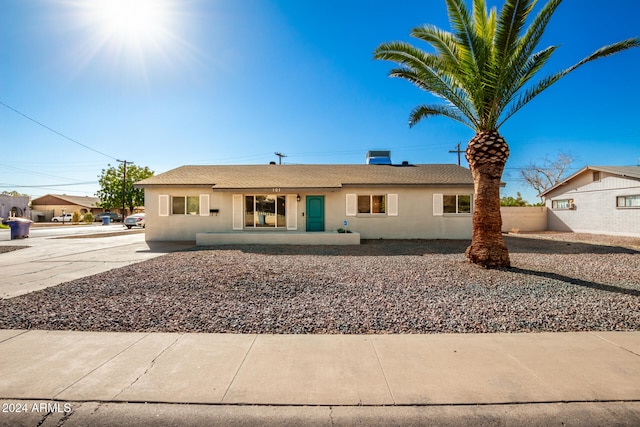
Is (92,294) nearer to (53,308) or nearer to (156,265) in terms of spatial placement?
(53,308)

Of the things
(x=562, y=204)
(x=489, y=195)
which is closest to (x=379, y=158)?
(x=489, y=195)

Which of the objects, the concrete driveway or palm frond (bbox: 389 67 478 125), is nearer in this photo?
the concrete driveway

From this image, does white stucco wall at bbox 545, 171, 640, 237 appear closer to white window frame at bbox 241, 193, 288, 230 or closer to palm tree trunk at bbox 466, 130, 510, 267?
palm tree trunk at bbox 466, 130, 510, 267

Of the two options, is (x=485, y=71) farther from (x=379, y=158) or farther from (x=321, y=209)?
(x=379, y=158)

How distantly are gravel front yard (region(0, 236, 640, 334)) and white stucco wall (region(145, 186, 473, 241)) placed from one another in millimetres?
6262

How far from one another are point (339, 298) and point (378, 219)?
1043cm

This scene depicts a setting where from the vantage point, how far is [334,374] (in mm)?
3074

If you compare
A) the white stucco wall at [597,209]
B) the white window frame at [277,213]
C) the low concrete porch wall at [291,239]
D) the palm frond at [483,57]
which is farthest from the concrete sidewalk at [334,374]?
the white stucco wall at [597,209]

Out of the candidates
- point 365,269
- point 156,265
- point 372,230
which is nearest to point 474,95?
point 365,269

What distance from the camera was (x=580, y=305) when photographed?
5.14 metres

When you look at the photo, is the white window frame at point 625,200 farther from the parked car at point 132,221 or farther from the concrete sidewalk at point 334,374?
the parked car at point 132,221

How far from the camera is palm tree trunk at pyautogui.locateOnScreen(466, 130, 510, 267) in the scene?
8227 millimetres

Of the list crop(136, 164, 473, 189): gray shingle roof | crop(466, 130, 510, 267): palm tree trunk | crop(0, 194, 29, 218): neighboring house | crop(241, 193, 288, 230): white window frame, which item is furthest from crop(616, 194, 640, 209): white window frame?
crop(0, 194, 29, 218): neighboring house

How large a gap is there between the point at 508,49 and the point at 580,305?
259 inches
